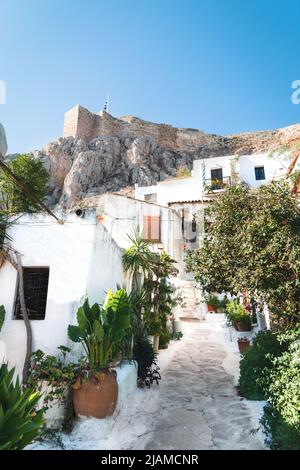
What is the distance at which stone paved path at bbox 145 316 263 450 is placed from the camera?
5.82 metres

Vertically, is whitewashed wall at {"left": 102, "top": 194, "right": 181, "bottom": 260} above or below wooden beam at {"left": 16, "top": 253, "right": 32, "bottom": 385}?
above

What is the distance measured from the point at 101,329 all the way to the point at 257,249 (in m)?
3.85

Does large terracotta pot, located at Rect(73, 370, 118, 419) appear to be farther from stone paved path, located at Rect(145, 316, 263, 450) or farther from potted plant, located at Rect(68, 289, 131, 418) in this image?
stone paved path, located at Rect(145, 316, 263, 450)

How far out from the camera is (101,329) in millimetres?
6219

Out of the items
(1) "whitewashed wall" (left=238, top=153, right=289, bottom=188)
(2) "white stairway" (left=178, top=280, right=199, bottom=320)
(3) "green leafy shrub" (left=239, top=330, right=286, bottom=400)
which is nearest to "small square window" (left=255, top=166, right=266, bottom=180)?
(1) "whitewashed wall" (left=238, top=153, right=289, bottom=188)

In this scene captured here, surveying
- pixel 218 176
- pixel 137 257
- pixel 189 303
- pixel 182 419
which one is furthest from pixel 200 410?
pixel 218 176

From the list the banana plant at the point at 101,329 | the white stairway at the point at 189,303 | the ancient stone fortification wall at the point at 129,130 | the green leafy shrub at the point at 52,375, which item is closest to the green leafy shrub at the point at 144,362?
the banana plant at the point at 101,329

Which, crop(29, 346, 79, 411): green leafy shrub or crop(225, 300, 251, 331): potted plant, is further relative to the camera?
crop(225, 300, 251, 331): potted plant

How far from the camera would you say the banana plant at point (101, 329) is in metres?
6.21

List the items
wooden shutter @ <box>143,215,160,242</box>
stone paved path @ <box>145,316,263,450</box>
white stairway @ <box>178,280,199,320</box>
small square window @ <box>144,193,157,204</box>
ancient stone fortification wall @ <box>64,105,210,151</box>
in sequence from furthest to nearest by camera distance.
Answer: ancient stone fortification wall @ <box>64,105,210,151</box> → small square window @ <box>144,193,157,204</box> → wooden shutter @ <box>143,215,160,242</box> → white stairway @ <box>178,280,199,320</box> → stone paved path @ <box>145,316,263,450</box>

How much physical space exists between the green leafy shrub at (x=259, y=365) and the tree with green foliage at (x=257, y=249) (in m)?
0.59

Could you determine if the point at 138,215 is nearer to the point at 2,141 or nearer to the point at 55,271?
the point at 55,271

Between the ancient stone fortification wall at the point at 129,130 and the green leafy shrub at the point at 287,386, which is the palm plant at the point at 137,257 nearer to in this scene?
the green leafy shrub at the point at 287,386

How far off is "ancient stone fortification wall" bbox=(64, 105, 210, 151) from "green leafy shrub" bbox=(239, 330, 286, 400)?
36361 mm
